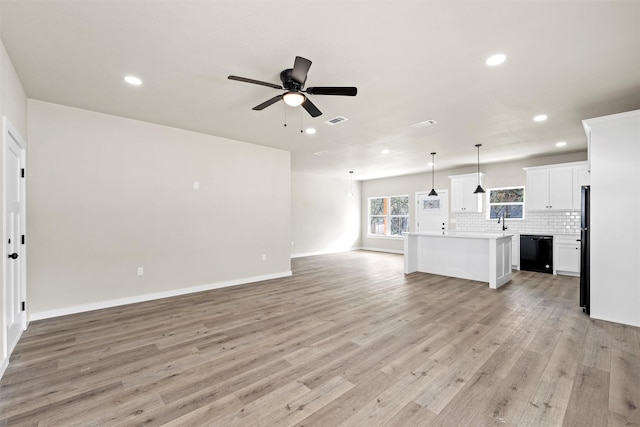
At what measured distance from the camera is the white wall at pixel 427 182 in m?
7.01

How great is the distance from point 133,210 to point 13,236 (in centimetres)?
145

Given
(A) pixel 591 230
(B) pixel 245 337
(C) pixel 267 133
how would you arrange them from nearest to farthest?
(B) pixel 245 337, (A) pixel 591 230, (C) pixel 267 133

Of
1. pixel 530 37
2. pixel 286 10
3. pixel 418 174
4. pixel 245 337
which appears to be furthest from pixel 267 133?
pixel 418 174

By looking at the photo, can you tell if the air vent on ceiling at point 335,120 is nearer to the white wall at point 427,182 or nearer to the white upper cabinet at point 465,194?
the white upper cabinet at point 465,194

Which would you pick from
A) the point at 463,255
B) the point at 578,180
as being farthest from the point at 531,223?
the point at 463,255

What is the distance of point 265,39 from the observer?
2.40m

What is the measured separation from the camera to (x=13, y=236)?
2998mm

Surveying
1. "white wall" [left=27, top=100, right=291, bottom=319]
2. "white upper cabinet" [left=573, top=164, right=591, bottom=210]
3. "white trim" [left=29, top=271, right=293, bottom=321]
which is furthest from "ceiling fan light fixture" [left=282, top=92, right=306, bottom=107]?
"white upper cabinet" [left=573, top=164, right=591, bottom=210]

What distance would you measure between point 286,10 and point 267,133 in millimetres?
3056

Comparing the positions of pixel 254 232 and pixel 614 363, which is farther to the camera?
pixel 254 232

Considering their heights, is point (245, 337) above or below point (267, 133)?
below

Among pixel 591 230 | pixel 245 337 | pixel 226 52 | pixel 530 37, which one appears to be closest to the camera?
pixel 530 37

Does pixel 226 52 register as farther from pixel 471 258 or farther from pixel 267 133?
pixel 471 258

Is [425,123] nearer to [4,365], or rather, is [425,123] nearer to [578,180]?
[578,180]
